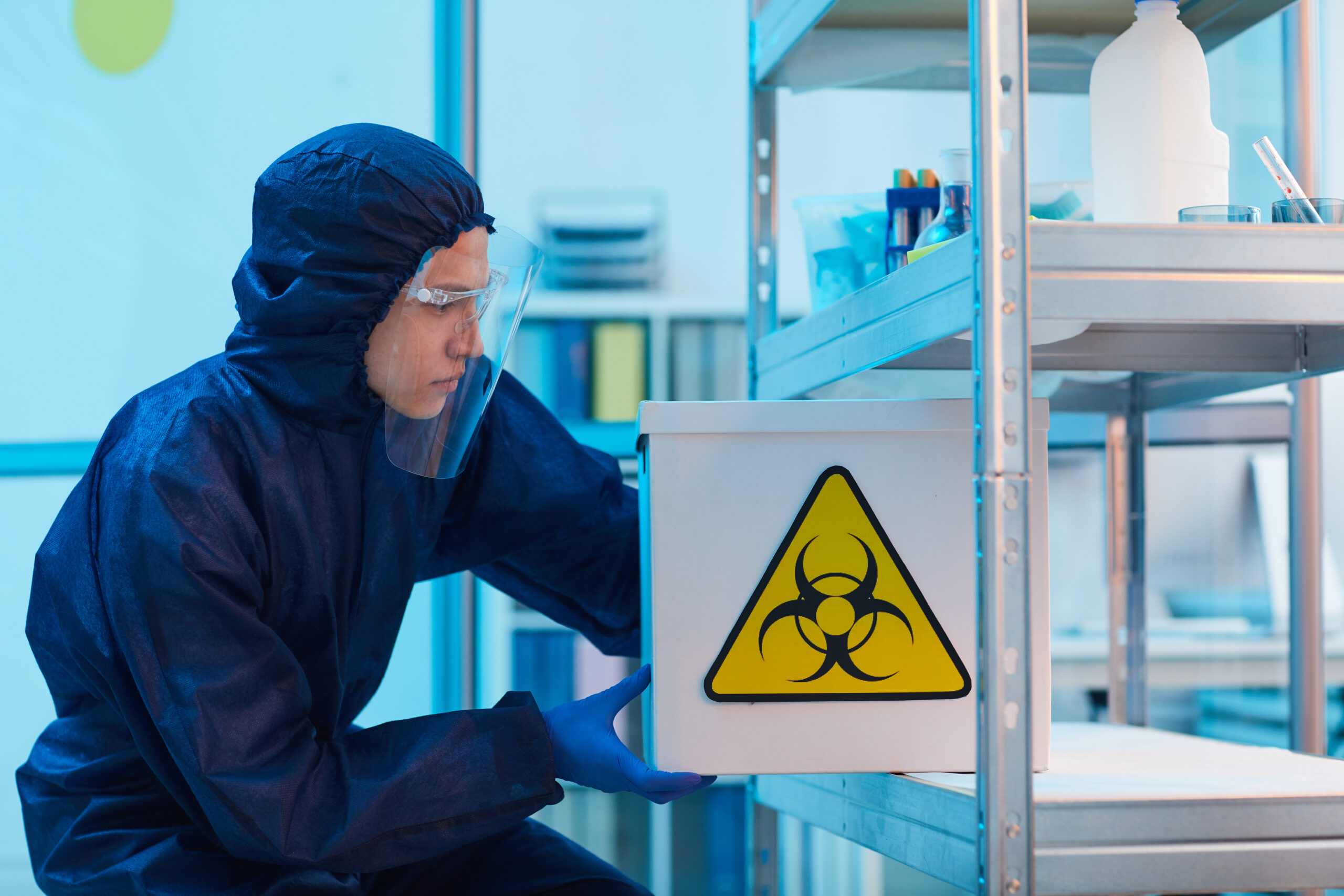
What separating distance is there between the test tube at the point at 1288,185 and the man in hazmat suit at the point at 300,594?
60 cm

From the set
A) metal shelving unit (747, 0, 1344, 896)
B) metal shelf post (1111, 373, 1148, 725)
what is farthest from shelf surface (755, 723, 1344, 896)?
metal shelf post (1111, 373, 1148, 725)

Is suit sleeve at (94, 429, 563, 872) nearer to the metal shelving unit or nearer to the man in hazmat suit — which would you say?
the man in hazmat suit

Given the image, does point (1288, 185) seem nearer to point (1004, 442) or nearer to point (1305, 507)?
point (1004, 442)

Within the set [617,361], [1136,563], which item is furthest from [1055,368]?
[617,361]

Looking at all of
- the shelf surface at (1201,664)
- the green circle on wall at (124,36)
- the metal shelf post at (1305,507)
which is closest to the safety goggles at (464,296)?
the green circle on wall at (124,36)

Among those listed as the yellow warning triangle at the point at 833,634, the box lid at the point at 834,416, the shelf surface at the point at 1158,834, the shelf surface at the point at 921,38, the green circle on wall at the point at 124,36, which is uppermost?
the green circle on wall at the point at 124,36

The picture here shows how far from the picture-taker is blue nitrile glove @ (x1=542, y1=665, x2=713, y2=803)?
2.87 ft

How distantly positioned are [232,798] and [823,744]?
456 mm

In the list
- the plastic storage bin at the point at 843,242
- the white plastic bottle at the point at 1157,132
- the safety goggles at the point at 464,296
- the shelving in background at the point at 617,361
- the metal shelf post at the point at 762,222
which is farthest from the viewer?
the shelving in background at the point at 617,361

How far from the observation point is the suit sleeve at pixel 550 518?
1123 mm

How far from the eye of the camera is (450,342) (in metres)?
0.95

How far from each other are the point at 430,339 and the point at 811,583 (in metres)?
0.39

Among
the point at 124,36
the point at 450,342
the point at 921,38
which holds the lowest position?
the point at 450,342

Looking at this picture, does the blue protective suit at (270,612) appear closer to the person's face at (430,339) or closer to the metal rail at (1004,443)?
the person's face at (430,339)
